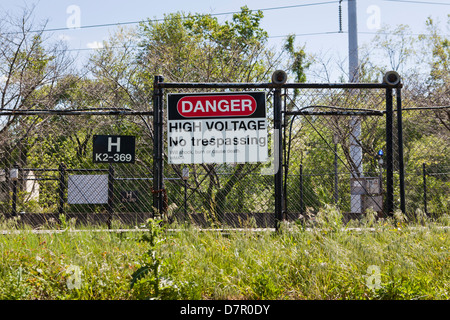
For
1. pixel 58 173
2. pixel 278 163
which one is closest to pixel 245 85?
pixel 278 163

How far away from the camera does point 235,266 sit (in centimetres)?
394

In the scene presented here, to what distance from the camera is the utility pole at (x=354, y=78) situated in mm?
12492

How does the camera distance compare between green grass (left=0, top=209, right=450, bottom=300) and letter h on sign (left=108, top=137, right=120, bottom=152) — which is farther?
letter h on sign (left=108, top=137, right=120, bottom=152)

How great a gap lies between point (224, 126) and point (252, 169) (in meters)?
6.65

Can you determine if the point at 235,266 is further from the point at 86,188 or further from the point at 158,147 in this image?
the point at 86,188

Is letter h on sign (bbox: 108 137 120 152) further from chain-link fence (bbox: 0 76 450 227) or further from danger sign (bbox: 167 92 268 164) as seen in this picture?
danger sign (bbox: 167 92 268 164)

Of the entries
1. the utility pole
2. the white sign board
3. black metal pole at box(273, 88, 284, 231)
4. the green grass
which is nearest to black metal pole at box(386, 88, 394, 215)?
the green grass

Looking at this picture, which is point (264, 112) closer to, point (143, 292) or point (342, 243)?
point (342, 243)

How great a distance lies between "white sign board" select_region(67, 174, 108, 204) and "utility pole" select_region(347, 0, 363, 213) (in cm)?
671

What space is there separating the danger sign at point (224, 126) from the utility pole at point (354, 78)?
22.3 ft

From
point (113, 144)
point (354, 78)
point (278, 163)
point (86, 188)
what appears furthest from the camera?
point (354, 78)

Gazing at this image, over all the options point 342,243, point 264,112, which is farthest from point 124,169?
point 342,243

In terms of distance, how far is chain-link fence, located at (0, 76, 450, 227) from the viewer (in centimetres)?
520

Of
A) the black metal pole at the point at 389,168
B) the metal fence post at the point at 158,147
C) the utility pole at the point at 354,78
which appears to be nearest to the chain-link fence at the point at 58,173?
the metal fence post at the point at 158,147
